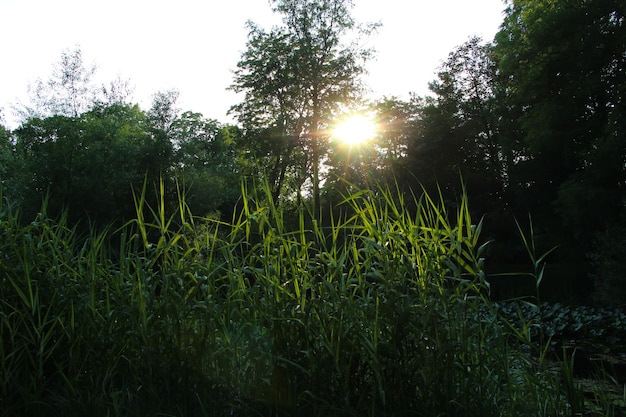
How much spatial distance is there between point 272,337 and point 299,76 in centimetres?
2379

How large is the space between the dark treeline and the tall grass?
13707mm

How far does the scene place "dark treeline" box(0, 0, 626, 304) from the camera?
55.7ft

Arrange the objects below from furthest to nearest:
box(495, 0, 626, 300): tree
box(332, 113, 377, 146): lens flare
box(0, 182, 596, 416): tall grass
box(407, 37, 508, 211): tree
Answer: box(407, 37, 508, 211): tree
box(332, 113, 377, 146): lens flare
box(495, 0, 626, 300): tree
box(0, 182, 596, 416): tall grass

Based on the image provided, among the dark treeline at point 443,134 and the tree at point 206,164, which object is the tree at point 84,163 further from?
the tree at point 206,164

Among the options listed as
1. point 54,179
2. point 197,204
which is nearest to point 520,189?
point 197,204

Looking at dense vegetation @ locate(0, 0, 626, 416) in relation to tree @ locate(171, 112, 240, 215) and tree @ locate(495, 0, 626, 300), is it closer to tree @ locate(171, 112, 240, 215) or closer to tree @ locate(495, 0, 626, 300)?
tree @ locate(495, 0, 626, 300)

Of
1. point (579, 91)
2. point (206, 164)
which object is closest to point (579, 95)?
point (579, 91)

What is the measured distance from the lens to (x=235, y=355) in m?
2.13

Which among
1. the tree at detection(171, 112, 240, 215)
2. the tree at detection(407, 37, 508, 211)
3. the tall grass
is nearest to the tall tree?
the tree at detection(407, 37, 508, 211)

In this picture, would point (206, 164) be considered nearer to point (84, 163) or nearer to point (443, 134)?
point (84, 163)

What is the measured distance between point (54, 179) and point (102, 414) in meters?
22.8

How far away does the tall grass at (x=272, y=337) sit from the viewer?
2014 millimetres

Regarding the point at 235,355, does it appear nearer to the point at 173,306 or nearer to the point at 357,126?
the point at 173,306

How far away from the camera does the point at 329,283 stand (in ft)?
6.91
